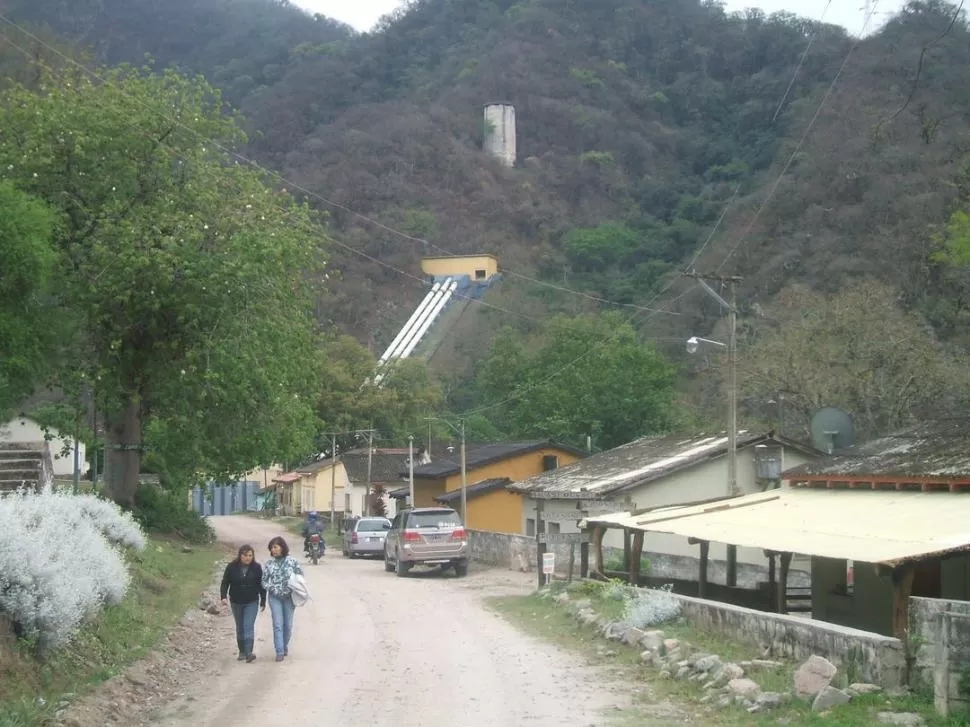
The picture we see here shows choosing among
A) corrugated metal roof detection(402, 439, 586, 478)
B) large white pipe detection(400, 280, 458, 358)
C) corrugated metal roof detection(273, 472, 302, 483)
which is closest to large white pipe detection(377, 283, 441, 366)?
large white pipe detection(400, 280, 458, 358)

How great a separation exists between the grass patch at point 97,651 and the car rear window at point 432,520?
921 cm

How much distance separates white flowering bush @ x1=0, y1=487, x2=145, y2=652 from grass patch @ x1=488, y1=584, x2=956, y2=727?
5437 millimetres

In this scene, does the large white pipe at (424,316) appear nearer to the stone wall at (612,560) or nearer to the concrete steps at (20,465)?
the stone wall at (612,560)

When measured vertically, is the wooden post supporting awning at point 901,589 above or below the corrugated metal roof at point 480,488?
below

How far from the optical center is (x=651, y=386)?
60.6 m

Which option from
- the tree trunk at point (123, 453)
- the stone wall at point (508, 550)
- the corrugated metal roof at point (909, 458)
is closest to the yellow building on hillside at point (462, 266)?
the stone wall at point (508, 550)

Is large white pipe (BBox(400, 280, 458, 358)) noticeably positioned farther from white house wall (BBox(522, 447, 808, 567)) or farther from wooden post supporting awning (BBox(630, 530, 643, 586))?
wooden post supporting awning (BBox(630, 530, 643, 586))

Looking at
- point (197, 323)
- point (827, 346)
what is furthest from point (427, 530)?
point (827, 346)

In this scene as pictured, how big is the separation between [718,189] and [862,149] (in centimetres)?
3991

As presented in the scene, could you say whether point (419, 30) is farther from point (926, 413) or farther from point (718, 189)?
point (926, 413)

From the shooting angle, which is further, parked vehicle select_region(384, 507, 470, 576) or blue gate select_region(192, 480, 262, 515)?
blue gate select_region(192, 480, 262, 515)

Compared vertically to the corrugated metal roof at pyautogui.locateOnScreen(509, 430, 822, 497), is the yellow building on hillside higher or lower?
higher

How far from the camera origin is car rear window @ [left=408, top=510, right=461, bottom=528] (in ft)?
106

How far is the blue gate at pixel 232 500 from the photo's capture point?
3278 inches
